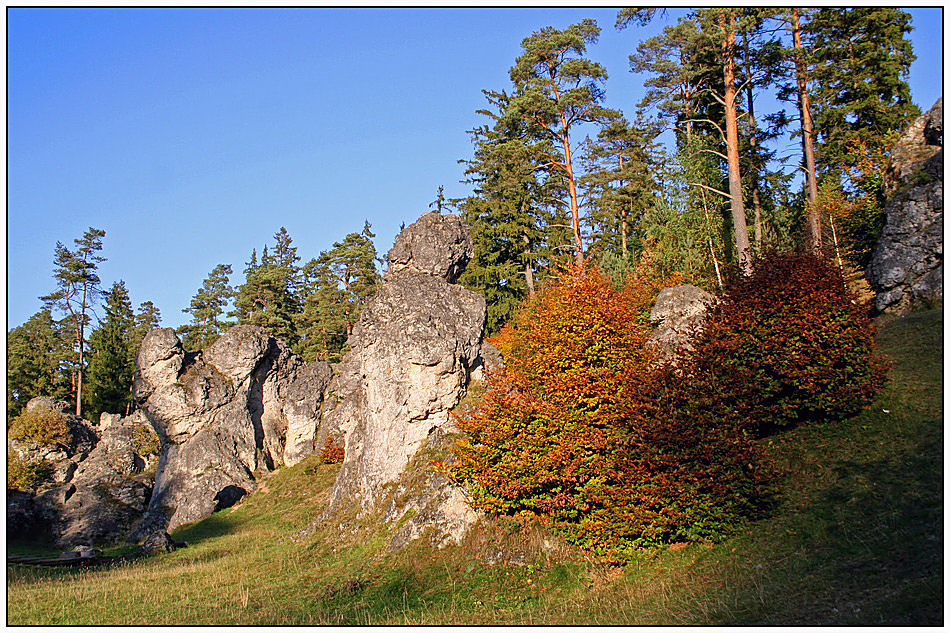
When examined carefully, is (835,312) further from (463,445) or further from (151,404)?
(151,404)

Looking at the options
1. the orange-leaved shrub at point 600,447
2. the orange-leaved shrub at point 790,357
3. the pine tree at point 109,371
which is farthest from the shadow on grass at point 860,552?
the pine tree at point 109,371

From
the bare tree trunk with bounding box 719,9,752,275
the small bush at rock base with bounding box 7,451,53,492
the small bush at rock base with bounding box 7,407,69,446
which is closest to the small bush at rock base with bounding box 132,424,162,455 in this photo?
the small bush at rock base with bounding box 7,407,69,446

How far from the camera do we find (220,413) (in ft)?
114

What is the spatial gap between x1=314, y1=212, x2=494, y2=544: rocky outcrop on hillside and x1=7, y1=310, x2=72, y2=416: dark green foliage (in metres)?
41.5

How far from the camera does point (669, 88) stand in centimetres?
2748

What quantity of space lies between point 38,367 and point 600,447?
181 ft

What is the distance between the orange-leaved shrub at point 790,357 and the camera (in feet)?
47.7

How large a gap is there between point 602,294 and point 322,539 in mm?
12667

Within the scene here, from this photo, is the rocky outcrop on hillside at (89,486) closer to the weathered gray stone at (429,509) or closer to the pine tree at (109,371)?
the pine tree at (109,371)

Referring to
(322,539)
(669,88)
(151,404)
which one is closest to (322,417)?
(151,404)

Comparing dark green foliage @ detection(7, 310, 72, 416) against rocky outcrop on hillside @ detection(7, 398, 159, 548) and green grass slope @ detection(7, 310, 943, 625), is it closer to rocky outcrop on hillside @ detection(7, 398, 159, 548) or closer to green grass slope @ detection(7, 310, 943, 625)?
rocky outcrop on hillside @ detection(7, 398, 159, 548)

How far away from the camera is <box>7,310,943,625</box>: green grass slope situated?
32.1 ft

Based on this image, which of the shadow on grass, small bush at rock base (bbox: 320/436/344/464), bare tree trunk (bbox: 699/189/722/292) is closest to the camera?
the shadow on grass

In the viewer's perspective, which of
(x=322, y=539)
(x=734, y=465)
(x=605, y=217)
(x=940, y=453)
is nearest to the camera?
(x=940, y=453)
